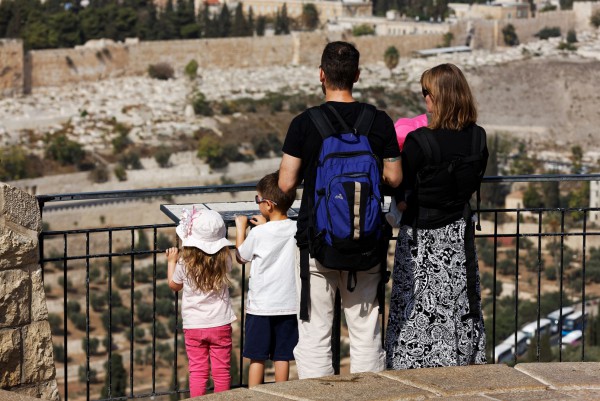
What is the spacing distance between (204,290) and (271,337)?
0.28 m

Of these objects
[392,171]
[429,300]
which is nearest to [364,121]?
[392,171]

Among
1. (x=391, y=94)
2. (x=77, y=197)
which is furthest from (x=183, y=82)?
(x=77, y=197)

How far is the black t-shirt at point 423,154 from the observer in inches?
182

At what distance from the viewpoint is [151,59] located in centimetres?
5225

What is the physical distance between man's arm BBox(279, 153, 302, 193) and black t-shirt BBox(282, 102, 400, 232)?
0.05ft

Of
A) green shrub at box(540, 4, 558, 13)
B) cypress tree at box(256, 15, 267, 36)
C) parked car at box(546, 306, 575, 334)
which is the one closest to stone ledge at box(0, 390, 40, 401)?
parked car at box(546, 306, 575, 334)

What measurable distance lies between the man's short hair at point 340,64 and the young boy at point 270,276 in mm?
445

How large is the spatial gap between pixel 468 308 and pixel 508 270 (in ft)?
83.5

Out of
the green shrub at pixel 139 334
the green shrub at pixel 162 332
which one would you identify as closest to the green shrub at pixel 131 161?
the green shrub at pixel 139 334

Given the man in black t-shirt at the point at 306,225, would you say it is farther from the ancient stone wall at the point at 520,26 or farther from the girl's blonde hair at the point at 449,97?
the ancient stone wall at the point at 520,26

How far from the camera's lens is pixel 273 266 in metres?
4.77

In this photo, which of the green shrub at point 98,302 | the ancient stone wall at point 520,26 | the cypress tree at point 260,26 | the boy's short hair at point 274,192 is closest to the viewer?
the boy's short hair at point 274,192

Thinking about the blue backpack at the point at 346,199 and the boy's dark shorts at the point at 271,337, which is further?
the boy's dark shorts at the point at 271,337

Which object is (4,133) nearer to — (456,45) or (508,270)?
(508,270)
